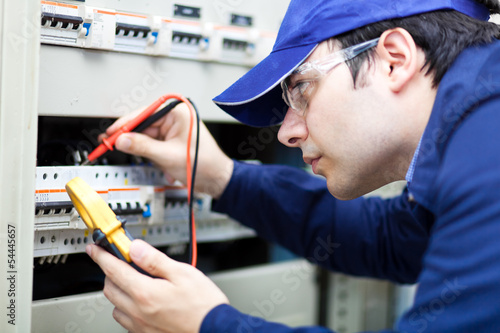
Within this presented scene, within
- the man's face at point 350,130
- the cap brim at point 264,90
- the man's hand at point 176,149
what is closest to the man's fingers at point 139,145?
the man's hand at point 176,149

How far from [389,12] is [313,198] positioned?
0.50m

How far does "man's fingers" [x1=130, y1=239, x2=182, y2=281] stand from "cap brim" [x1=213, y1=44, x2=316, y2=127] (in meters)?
0.31

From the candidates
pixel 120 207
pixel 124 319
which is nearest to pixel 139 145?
pixel 120 207

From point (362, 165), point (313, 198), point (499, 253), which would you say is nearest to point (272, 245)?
point (313, 198)

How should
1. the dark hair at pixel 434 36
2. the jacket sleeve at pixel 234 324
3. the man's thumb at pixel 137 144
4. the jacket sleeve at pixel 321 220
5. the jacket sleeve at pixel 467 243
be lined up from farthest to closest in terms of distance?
the jacket sleeve at pixel 321 220
the man's thumb at pixel 137 144
the dark hair at pixel 434 36
the jacket sleeve at pixel 234 324
the jacket sleeve at pixel 467 243

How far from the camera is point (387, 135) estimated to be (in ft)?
2.70

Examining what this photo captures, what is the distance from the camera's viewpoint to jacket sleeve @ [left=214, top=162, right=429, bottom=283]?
44.8 inches

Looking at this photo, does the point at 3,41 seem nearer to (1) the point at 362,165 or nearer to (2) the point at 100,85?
(2) the point at 100,85

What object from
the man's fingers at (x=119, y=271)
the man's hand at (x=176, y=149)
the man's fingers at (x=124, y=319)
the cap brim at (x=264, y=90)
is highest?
the cap brim at (x=264, y=90)

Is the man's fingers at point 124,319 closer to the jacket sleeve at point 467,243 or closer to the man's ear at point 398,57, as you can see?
the jacket sleeve at point 467,243

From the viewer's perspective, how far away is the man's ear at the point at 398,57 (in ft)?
2.53

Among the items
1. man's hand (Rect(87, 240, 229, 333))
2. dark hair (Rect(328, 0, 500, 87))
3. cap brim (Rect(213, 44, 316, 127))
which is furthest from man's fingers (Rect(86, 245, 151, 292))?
dark hair (Rect(328, 0, 500, 87))

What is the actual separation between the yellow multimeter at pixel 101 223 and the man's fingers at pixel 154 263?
0.02 metres

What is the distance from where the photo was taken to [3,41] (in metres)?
0.69
